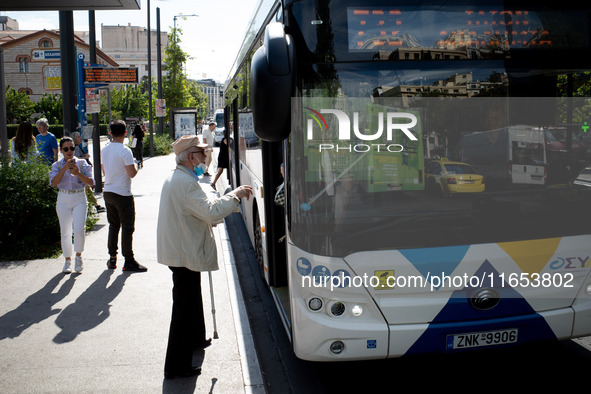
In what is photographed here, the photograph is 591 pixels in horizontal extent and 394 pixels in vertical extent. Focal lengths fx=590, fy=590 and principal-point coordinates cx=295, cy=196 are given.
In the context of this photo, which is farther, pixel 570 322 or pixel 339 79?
pixel 570 322

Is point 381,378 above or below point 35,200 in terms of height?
below

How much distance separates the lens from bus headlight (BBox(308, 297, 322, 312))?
13.4ft

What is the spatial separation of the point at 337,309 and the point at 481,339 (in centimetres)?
106

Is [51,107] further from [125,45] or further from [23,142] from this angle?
[125,45]

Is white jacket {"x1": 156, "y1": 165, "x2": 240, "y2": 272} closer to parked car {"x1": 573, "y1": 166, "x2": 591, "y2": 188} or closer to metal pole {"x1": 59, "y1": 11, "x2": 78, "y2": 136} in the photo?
parked car {"x1": 573, "y1": 166, "x2": 591, "y2": 188}

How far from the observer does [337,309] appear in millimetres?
4059

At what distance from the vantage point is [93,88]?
12945mm

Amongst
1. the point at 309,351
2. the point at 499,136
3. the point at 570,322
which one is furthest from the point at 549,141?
the point at 309,351

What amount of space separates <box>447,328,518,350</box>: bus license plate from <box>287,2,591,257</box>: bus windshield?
67 cm

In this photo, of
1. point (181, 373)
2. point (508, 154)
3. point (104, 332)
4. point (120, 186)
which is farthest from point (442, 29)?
point (120, 186)

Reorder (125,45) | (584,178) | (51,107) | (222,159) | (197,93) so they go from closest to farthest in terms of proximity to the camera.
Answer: (584,178) → (222,159) → (51,107) → (197,93) → (125,45)

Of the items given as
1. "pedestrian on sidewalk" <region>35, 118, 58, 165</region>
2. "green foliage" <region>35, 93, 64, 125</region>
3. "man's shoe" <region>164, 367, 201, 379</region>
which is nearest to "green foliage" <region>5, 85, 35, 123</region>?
"green foliage" <region>35, 93, 64, 125</region>

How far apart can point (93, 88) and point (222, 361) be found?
31.3 feet

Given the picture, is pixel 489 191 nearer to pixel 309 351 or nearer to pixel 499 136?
pixel 499 136
